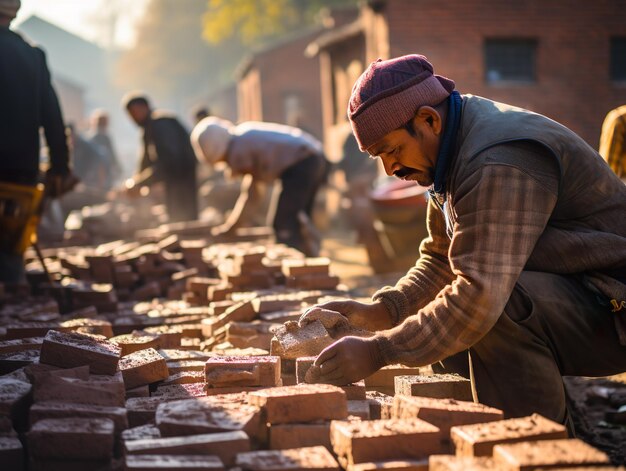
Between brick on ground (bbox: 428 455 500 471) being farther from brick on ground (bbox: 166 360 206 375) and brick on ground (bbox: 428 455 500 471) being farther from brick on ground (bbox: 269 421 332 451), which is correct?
brick on ground (bbox: 166 360 206 375)

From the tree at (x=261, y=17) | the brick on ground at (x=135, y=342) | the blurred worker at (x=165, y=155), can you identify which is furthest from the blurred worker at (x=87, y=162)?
the tree at (x=261, y=17)

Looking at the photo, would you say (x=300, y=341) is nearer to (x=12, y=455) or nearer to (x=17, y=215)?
(x=12, y=455)

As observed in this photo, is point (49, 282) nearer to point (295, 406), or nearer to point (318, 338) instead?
point (318, 338)

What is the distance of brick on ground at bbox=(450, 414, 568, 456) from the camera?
2418 mm

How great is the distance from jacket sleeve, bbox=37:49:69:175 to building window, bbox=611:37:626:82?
40.1 feet

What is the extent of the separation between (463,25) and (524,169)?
493 inches

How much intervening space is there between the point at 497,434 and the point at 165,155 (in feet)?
27.2

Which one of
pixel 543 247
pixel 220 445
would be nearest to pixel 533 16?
pixel 543 247

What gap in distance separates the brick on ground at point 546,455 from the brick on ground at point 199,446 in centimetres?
79

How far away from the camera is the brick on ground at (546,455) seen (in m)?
2.19

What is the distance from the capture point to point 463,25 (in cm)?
1473

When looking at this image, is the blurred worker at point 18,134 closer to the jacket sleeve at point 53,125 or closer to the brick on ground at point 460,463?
the jacket sleeve at point 53,125

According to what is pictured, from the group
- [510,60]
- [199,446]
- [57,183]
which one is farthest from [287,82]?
[199,446]

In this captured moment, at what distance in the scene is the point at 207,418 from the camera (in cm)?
275
